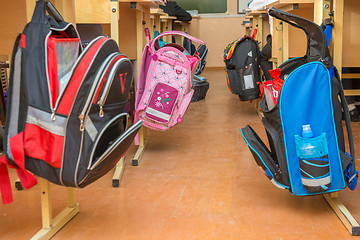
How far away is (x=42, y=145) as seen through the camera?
51.8 inches

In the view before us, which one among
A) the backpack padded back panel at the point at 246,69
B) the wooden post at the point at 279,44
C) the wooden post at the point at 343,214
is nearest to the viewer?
the wooden post at the point at 343,214

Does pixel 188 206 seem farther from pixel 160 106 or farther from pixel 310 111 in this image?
pixel 160 106

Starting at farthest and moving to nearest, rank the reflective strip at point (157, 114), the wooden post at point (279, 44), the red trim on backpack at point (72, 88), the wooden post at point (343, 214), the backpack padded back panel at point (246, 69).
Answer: the backpack padded back panel at point (246, 69)
the wooden post at point (279, 44)
the reflective strip at point (157, 114)
the wooden post at point (343, 214)
the red trim on backpack at point (72, 88)

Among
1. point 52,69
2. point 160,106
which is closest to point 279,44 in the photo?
point 160,106

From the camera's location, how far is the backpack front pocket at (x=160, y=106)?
2.46 m

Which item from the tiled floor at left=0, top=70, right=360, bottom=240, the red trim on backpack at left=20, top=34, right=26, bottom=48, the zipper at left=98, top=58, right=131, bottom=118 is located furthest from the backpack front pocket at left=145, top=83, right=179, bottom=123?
the red trim on backpack at left=20, top=34, right=26, bottom=48

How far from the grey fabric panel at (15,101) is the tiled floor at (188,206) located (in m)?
0.44

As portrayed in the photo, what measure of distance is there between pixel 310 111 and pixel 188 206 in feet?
2.03

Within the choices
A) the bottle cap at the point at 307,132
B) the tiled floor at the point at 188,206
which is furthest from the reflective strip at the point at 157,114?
the bottle cap at the point at 307,132

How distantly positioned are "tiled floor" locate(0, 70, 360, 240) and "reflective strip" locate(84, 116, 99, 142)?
42cm

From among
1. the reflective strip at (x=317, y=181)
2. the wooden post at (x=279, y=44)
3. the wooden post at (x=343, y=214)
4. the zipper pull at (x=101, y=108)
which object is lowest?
the wooden post at (x=343, y=214)

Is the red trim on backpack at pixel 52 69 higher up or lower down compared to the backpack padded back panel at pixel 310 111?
higher up

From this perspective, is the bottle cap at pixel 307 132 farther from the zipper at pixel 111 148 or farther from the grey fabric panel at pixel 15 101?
the grey fabric panel at pixel 15 101

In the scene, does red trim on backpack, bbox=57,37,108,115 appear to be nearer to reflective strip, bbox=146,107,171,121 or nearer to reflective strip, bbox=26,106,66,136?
reflective strip, bbox=26,106,66,136
